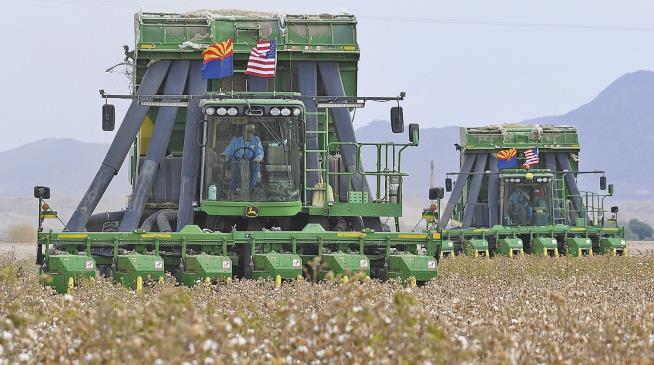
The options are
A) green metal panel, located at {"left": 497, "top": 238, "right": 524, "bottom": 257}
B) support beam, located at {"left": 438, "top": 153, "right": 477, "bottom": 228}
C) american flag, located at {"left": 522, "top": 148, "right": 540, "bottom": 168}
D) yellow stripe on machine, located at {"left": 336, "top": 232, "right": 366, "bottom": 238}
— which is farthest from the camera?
support beam, located at {"left": 438, "top": 153, "right": 477, "bottom": 228}

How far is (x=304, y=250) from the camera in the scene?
56.1 ft

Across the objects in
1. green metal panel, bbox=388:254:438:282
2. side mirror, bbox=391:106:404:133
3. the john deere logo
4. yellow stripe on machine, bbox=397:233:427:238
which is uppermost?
side mirror, bbox=391:106:404:133

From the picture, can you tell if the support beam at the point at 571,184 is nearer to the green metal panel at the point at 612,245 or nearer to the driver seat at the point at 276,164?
the green metal panel at the point at 612,245

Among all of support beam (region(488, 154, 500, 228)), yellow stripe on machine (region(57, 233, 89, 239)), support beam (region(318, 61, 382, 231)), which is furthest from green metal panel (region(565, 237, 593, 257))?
yellow stripe on machine (region(57, 233, 89, 239))

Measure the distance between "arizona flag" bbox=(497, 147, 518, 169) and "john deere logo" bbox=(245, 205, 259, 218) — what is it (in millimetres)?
16772

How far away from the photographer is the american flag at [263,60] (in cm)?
1770

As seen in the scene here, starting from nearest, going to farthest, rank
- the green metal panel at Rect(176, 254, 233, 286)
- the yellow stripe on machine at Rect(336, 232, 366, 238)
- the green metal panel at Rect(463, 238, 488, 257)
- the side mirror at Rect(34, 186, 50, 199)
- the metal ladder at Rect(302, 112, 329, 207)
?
1. the green metal panel at Rect(176, 254, 233, 286)
2. the yellow stripe on machine at Rect(336, 232, 366, 238)
3. the metal ladder at Rect(302, 112, 329, 207)
4. the side mirror at Rect(34, 186, 50, 199)
5. the green metal panel at Rect(463, 238, 488, 257)

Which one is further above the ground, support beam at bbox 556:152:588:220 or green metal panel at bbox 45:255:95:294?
support beam at bbox 556:152:588:220

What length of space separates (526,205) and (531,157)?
54.0 inches

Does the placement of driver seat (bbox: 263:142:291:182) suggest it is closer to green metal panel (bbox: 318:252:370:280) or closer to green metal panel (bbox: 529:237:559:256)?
green metal panel (bbox: 318:252:370:280)

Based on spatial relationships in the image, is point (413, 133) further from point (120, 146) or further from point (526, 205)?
point (526, 205)

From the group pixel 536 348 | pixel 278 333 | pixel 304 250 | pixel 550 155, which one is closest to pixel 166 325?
pixel 278 333

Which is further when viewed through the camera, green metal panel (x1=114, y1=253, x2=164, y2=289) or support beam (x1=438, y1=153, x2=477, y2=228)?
support beam (x1=438, y1=153, x2=477, y2=228)

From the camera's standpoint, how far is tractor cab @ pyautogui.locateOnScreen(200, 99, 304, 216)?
55.1 feet
